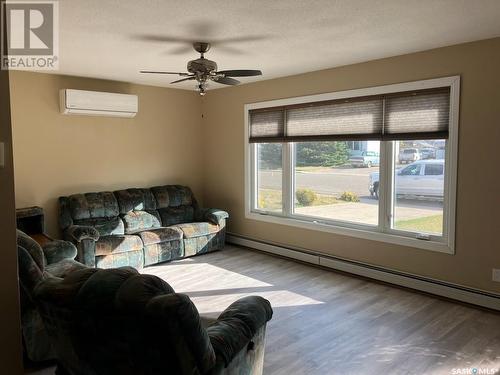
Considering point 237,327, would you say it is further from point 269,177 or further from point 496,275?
point 269,177

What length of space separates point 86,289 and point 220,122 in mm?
5182

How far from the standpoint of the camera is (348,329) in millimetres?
3461

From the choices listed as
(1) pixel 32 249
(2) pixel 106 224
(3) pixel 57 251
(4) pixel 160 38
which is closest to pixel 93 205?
(2) pixel 106 224

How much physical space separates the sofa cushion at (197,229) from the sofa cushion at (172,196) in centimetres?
49

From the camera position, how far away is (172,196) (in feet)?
20.6

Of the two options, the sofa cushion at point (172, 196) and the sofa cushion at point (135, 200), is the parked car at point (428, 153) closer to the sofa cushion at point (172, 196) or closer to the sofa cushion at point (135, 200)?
the sofa cushion at point (172, 196)

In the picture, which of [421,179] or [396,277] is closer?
[421,179]

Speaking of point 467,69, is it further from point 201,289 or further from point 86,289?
point 86,289

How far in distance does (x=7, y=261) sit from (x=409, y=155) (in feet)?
12.8

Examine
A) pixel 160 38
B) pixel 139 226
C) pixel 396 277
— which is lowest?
pixel 396 277

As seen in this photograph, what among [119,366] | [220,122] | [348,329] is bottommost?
[348,329]

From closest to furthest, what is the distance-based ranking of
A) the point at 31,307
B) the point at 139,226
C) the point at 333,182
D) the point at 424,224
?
the point at 31,307, the point at 424,224, the point at 333,182, the point at 139,226

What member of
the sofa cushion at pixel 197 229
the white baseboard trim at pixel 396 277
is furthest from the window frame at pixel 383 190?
the sofa cushion at pixel 197 229

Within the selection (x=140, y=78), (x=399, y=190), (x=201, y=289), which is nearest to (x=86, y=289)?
(x=201, y=289)
